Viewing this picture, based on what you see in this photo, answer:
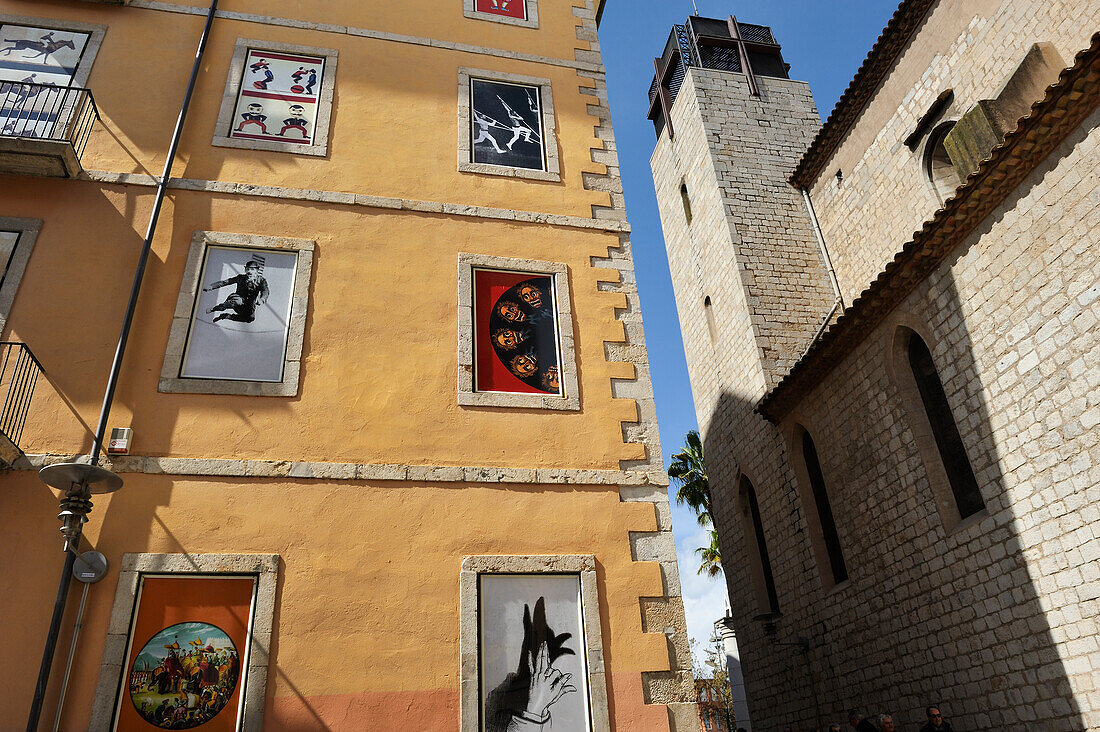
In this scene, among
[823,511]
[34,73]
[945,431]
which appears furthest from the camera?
[823,511]

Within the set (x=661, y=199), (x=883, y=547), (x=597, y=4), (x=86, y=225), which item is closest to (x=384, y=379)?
(x=86, y=225)

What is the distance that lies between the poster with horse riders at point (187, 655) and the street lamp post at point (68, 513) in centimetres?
50

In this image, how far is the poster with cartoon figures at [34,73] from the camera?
7.93 m

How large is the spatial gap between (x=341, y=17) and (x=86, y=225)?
4230 mm

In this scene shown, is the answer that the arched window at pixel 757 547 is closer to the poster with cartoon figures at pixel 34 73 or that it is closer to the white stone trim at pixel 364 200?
the white stone trim at pixel 364 200

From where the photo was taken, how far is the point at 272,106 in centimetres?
872

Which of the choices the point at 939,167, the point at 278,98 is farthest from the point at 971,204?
the point at 278,98

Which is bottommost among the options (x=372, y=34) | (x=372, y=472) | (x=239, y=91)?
(x=372, y=472)

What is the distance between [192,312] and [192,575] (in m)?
2.52

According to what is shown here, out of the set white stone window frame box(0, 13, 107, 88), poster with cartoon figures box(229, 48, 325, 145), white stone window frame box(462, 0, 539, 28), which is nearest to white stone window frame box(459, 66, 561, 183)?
white stone window frame box(462, 0, 539, 28)

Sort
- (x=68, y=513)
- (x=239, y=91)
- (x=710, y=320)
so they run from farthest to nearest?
(x=710, y=320) → (x=239, y=91) → (x=68, y=513)

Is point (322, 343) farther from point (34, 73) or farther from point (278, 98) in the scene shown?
point (34, 73)

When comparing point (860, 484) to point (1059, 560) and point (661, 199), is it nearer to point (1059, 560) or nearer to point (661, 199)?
point (1059, 560)

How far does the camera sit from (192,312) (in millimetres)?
7207
